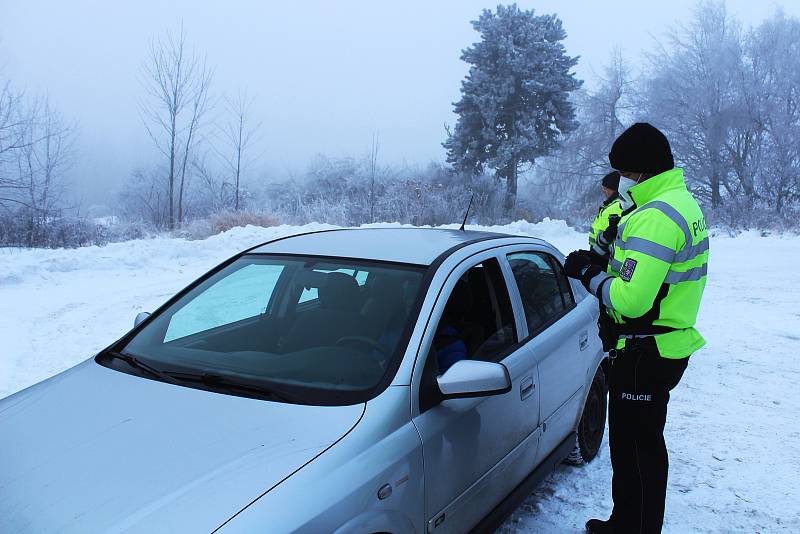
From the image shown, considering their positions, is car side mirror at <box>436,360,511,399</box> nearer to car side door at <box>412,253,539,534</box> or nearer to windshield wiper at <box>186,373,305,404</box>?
car side door at <box>412,253,539,534</box>

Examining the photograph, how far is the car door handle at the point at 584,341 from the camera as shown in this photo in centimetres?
333

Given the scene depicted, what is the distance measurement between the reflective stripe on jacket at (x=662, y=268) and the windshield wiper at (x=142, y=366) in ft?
6.09

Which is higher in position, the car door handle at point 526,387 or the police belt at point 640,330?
the police belt at point 640,330

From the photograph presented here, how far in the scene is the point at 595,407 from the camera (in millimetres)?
3721

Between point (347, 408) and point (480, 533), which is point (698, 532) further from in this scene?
point (347, 408)

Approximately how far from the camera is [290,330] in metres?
2.49

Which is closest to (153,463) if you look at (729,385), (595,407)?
(595,407)

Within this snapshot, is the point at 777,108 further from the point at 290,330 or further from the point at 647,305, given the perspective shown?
the point at 290,330

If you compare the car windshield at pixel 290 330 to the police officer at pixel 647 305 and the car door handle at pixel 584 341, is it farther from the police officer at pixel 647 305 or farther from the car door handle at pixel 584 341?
the car door handle at pixel 584 341

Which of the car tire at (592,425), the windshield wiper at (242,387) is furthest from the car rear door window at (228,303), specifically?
the car tire at (592,425)

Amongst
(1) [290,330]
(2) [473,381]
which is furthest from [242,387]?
(2) [473,381]

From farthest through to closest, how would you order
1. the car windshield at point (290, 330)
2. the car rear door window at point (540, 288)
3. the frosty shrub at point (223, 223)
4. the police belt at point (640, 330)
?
the frosty shrub at point (223, 223) → the car rear door window at point (540, 288) → the police belt at point (640, 330) → the car windshield at point (290, 330)

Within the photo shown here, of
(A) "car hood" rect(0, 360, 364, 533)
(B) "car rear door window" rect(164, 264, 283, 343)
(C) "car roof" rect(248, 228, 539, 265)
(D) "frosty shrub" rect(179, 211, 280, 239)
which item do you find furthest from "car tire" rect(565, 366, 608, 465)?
(D) "frosty shrub" rect(179, 211, 280, 239)

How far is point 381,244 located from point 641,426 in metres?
1.49
